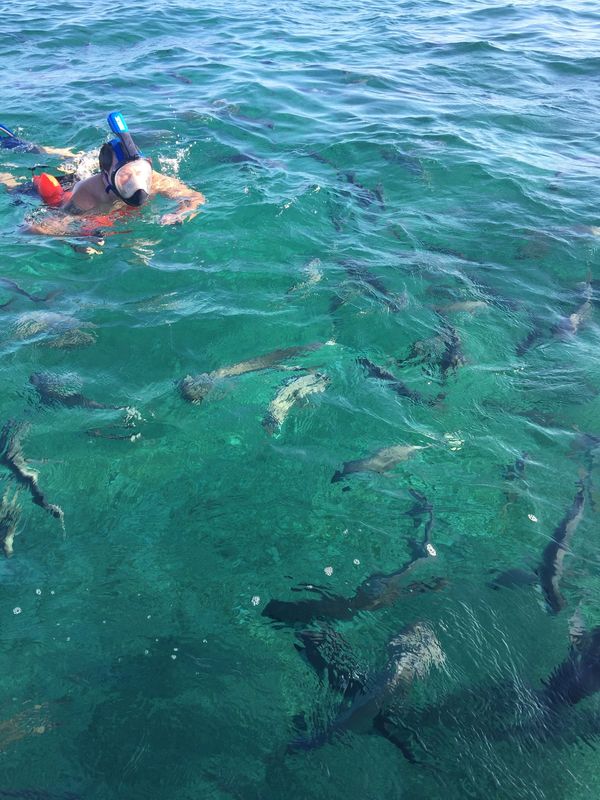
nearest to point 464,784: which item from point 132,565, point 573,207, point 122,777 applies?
point 122,777

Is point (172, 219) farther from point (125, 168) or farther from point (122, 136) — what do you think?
point (122, 136)

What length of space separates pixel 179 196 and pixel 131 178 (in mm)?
1627

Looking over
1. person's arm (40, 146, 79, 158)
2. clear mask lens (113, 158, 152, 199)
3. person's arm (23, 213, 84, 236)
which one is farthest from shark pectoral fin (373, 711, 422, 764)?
person's arm (40, 146, 79, 158)

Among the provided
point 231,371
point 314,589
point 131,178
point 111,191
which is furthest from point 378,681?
point 111,191

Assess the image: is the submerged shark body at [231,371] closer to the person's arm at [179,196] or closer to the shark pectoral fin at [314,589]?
the shark pectoral fin at [314,589]

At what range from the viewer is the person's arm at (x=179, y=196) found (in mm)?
9138

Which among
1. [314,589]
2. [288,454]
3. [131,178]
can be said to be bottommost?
[314,589]

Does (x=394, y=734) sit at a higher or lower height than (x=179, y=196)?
lower

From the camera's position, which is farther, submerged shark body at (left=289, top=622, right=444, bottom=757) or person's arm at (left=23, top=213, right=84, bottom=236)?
person's arm at (left=23, top=213, right=84, bottom=236)

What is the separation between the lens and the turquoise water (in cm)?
367

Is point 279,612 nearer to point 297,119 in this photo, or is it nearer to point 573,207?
point 573,207

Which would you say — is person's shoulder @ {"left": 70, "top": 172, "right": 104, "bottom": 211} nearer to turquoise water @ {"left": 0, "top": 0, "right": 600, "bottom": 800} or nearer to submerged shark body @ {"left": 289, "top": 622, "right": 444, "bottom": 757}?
turquoise water @ {"left": 0, "top": 0, "right": 600, "bottom": 800}

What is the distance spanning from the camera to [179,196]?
941cm

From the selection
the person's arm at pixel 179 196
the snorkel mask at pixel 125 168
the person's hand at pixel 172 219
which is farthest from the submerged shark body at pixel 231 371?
the person's arm at pixel 179 196
